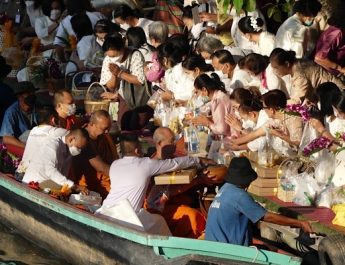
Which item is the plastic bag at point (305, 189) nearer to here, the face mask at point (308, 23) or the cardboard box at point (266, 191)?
the cardboard box at point (266, 191)

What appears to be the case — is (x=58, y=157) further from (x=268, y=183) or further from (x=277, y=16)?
(x=277, y=16)

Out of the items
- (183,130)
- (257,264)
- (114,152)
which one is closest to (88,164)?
(114,152)

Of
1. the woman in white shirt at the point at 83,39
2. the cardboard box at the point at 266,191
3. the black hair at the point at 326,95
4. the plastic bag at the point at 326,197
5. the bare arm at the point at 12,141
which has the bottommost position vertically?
the woman in white shirt at the point at 83,39

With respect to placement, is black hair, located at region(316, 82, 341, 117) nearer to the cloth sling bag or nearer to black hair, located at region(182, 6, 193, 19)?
the cloth sling bag

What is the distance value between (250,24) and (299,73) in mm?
1691

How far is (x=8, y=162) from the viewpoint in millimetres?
12922

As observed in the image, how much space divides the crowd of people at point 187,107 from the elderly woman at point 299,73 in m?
0.01

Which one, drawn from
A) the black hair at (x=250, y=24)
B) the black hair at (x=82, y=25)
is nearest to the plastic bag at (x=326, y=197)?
the black hair at (x=250, y=24)

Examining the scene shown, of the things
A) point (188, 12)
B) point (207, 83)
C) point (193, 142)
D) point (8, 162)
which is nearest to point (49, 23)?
point (188, 12)

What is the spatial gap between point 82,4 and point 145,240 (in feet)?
29.3

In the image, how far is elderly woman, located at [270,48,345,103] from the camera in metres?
12.3

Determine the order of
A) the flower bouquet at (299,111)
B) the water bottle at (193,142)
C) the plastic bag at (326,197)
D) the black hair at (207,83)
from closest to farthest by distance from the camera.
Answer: the plastic bag at (326,197), the flower bouquet at (299,111), the water bottle at (193,142), the black hair at (207,83)

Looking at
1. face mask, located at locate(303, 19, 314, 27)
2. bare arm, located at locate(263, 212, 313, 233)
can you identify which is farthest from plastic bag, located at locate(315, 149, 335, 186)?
face mask, located at locate(303, 19, 314, 27)

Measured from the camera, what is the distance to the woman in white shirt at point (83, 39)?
16562 millimetres
